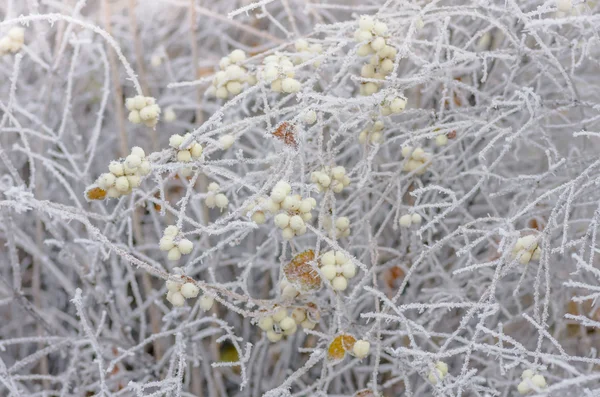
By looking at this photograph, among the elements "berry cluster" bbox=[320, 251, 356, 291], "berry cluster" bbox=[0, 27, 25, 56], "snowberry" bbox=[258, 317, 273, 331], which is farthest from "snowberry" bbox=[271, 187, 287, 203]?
"berry cluster" bbox=[0, 27, 25, 56]

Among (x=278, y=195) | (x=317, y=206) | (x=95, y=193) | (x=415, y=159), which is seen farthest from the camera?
(x=317, y=206)

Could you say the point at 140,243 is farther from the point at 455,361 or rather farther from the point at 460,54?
the point at 460,54

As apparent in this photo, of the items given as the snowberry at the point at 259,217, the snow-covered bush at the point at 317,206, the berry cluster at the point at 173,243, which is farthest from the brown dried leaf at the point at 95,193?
the snowberry at the point at 259,217

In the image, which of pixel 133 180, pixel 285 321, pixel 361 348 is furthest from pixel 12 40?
pixel 361 348

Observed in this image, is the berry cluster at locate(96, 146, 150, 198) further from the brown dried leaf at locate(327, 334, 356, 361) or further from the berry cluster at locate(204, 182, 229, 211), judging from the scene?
the brown dried leaf at locate(327, 334, 356, 361)

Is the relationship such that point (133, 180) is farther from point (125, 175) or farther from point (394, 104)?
point (394, 104)

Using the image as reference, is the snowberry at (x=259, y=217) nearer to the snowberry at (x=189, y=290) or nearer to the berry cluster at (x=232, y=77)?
the snowberry at (x=189, y=290)

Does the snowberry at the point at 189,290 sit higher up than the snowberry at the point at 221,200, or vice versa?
the snowberry at the point at 221,200
